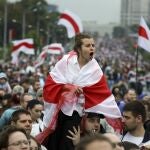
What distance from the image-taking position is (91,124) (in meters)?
8.05

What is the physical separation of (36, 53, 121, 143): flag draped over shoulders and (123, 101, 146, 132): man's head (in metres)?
0.16

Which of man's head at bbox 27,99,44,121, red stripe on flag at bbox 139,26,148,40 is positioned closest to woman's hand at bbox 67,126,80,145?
man's head at bbox 27,99,44,121

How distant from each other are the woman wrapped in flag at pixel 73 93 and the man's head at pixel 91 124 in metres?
0.07

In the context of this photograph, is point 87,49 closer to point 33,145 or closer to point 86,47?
point 86,47

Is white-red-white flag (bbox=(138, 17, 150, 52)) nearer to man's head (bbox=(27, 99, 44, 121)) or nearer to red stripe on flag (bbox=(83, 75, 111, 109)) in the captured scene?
man's head (bbox=(27, 99, 44, 121))

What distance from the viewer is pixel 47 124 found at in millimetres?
8266

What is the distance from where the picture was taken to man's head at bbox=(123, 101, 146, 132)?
8.41 metres

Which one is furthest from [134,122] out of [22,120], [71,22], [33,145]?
[71,22]

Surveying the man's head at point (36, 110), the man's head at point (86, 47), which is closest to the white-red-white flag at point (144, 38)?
the man's head at point (36, 110)

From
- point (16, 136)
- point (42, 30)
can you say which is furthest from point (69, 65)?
point (42, 30)

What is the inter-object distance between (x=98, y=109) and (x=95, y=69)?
43 cm

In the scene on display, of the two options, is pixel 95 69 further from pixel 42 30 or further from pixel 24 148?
pixel 42 30

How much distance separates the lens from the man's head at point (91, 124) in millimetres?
8039

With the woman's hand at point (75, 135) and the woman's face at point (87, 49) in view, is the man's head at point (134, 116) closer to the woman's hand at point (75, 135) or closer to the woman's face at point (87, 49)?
the woman's hand at point (75, 135)
